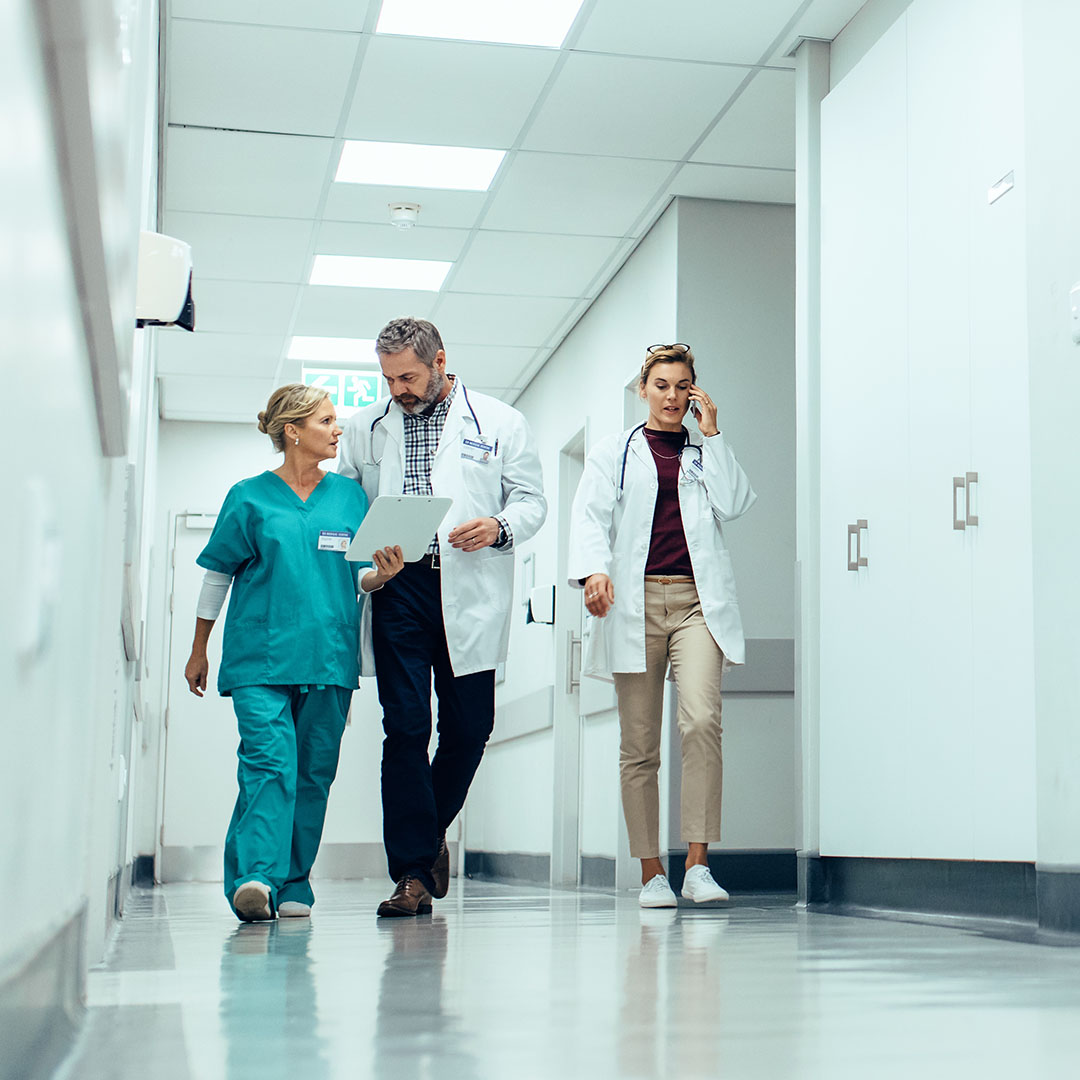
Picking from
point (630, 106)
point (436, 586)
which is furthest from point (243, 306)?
point (436, 586)

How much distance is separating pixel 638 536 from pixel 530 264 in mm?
2648

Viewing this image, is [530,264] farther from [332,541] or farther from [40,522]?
[40,522]

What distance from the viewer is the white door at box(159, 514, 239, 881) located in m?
8.58

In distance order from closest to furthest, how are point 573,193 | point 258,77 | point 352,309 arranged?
point 258,77 → point 573,193 → point 352,309

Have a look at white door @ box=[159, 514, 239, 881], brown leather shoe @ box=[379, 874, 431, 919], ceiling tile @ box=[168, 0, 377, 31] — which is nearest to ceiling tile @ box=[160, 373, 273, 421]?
Result: white door @ box=[159, 514, 239, 881]

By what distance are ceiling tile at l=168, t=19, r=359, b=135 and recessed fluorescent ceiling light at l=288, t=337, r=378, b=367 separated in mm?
2550

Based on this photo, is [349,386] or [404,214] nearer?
[404,214]

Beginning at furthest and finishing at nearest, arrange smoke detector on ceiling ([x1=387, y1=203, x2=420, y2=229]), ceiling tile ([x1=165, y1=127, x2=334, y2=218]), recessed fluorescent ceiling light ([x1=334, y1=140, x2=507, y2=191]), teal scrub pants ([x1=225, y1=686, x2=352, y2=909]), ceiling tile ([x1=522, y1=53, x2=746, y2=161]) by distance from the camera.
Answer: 1. smoke detector on ceiling ([x1=387, y1=203, x2=420, y2=229])
2. recessed fluorescent ceiling light ([x1=334, y1=140, x2=507, y2=191])
3. ceiling tile ([x1=165, y1=127, x2=334, y2=218])
4. ceiling tile ([x1=522, y1=53, x2=746, y2=161])
5. teal scrub pants ([x1=225, y1=686, x2=352, y2=909])

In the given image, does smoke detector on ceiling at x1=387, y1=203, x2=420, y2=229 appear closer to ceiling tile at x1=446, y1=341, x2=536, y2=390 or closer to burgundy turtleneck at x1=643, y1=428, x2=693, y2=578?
ceiling tile at x1=446, y1=341, x2=536, y2=390

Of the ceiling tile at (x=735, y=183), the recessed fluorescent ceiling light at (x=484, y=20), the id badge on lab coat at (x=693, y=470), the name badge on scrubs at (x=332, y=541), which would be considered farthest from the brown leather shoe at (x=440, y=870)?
the ceiling tile at (x=735, y=183)

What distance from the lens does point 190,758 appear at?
8695mm

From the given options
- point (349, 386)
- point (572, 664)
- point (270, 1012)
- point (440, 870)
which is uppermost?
point (349, 386)

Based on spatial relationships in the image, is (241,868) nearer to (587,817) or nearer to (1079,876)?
(1079,876)

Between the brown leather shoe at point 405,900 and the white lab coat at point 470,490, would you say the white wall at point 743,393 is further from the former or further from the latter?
the brown leather shoe at point 405,900
